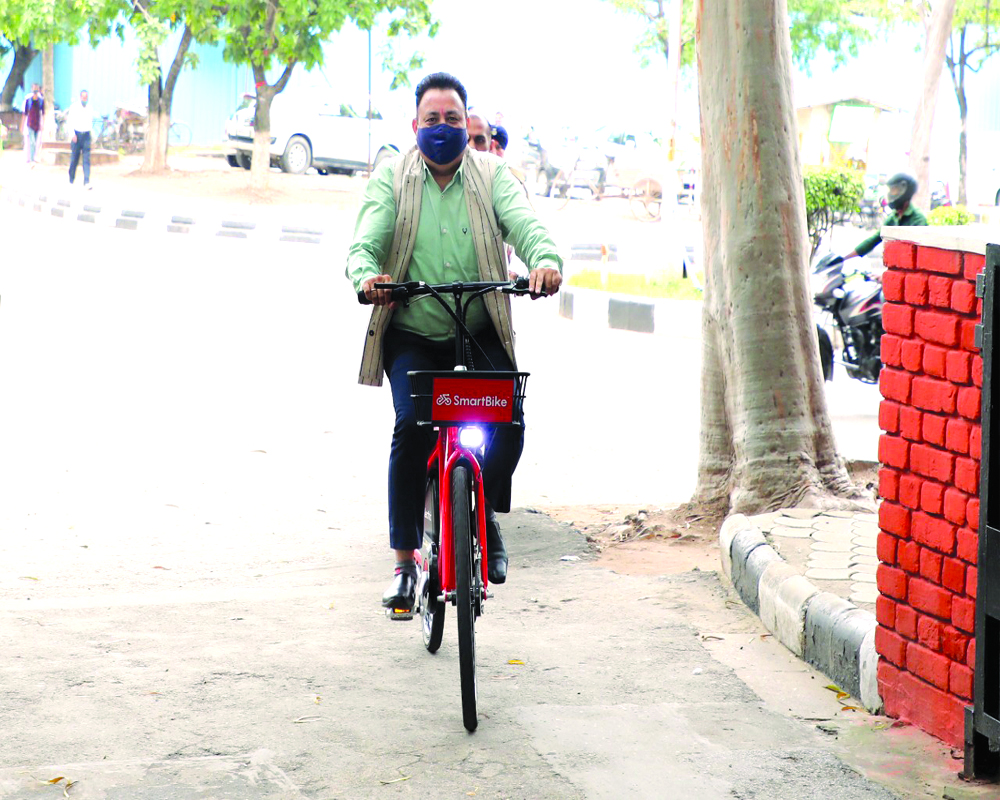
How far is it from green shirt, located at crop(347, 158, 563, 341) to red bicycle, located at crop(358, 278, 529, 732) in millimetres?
343

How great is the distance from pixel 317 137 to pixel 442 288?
28.0 metres

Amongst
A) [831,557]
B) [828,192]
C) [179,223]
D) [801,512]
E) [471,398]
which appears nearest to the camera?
[471,398]

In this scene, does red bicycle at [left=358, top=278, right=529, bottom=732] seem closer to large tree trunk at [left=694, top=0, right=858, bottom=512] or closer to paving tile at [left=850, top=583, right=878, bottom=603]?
paving tile at [left=850, top=583, right=878, bottom=603]

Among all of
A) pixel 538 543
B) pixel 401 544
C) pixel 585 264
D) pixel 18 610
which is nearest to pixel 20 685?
pixel 18 610

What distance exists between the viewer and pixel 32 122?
31.5m

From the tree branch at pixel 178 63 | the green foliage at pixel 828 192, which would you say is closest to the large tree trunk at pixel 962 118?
the tree branch at pixel 178 63

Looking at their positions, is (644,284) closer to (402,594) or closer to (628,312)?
(628,312)

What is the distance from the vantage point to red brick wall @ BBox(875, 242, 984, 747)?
332cm

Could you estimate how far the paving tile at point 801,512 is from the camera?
5355 millimetres

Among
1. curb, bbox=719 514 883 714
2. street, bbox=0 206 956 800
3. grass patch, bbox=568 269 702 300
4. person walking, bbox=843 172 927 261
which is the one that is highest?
person walking, bbox=843 172 927 261

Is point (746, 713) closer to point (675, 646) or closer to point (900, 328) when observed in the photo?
point (675, 646)

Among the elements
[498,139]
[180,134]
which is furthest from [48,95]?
[498,139]

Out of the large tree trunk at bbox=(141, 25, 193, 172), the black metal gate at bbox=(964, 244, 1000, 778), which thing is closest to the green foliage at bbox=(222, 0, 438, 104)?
the large tree trunk at bbox=(141, 25, 193, 172)

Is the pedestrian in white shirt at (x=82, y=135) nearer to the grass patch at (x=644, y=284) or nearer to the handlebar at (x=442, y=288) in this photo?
the grass patch at (x=644, y=284)
